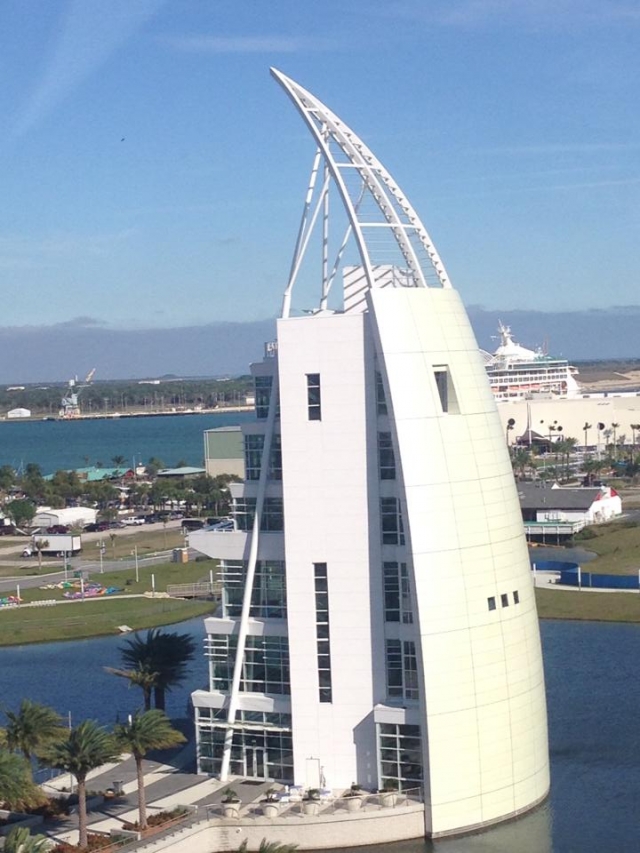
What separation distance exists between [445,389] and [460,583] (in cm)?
590

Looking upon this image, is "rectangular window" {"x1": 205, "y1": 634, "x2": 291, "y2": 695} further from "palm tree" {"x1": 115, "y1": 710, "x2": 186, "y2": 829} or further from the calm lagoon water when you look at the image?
the calm lagoon water

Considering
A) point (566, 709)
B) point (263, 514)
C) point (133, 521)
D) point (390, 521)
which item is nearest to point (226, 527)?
point (263, 514)

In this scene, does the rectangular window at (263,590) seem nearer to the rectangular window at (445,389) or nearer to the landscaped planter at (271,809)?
the landscaped planter at (271,809)

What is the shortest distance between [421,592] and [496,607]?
260cm

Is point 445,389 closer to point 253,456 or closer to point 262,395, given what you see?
point 262,395

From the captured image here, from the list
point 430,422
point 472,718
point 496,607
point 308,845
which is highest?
point 430,422

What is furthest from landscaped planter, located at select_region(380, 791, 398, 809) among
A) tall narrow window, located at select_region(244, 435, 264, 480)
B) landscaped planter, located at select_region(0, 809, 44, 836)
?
tall narrow window, located at select_region(244, 435, 264, 480)

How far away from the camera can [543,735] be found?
4116cm

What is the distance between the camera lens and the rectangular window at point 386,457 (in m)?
40.4

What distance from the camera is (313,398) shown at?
41312 millimetres

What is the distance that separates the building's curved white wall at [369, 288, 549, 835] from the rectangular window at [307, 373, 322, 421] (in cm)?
246

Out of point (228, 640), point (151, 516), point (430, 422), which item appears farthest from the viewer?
point (151, 516)

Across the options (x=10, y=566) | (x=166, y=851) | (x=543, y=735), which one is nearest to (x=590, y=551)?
(x=10, y=566)

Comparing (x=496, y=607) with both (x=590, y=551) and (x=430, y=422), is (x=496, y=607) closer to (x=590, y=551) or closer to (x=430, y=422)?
(x=430, y=422)
